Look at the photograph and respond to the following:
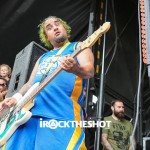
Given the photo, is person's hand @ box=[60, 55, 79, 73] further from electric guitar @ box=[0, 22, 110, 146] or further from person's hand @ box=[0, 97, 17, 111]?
person's hand @ box=[0, 97, 17, 111]

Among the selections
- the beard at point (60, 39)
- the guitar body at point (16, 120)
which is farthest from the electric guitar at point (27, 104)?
the beard at point (60, 39)

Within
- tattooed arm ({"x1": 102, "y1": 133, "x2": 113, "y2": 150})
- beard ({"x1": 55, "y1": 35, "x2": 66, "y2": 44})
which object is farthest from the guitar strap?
tattooed arm ({"x1": 102, "y1": 133, "x2": 113, "y2": 150})

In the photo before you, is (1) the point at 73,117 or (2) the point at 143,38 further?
(1) the point at 73,117

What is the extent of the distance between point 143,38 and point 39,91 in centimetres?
56

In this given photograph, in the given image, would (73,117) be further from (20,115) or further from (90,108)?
(90,108)

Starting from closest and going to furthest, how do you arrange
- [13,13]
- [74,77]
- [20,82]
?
1. [74,77]
2. [20,82]
3. [13,13]

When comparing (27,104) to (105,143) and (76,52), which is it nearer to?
(76,52)

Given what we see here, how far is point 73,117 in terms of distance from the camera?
63.9 inches

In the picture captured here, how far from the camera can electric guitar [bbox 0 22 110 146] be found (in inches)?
62.7

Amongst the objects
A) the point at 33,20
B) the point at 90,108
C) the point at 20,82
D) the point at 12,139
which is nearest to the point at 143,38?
the point at 12,139

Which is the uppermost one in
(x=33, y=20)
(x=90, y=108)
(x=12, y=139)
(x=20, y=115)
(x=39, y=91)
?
(x=33, y=20)

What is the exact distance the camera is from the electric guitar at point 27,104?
1592mm

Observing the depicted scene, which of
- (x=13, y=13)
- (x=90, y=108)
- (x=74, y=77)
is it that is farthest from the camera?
(x=13, y=13)

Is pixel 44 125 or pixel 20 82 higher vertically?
pixel 20 82
